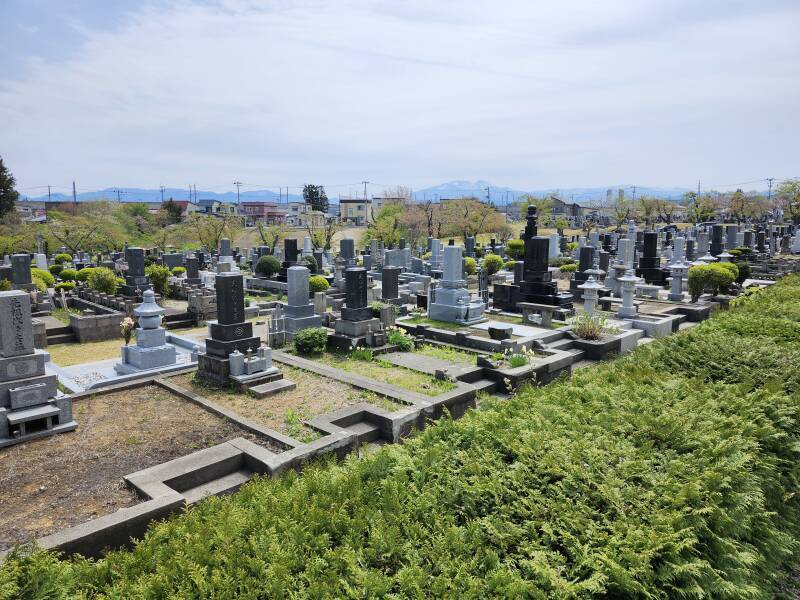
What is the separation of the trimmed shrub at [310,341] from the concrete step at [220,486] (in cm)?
584

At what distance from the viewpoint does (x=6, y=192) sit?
46.3 meters

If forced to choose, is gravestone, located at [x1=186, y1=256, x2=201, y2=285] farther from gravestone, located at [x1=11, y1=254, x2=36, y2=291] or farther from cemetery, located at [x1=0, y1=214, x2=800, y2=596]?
gravestone, located at [x1=11, y1=254, x2=36, y2=291]

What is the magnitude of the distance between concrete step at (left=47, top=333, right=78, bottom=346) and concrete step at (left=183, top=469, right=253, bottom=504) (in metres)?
10.9

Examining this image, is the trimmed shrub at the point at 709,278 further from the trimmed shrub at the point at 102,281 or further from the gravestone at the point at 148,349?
the trimmed shrub at the point at 102,281

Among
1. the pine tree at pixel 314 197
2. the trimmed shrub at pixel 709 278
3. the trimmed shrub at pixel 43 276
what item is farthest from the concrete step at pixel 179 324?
the pine tree at pixel 314 197

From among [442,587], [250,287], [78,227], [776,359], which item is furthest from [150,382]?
[78,227]

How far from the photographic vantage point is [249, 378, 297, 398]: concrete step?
960cm

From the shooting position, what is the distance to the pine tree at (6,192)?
1806 inches

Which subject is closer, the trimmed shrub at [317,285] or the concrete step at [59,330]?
the concrete step at [59,330]

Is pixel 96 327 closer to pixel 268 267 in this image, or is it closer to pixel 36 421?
pixel 36 421

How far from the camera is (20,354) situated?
8312 mm

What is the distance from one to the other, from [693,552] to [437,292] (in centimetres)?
1350

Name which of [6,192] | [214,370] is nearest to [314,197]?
[6,192]

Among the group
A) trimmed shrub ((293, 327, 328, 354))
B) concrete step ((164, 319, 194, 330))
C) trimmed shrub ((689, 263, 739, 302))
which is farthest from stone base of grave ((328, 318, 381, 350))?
trimmed shrub ((689, 263, 739, 302))
